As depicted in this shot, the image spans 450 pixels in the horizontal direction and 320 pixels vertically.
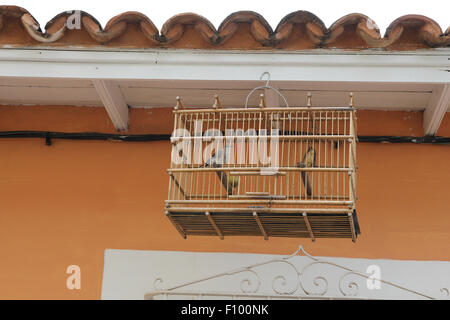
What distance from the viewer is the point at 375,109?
4.45 m

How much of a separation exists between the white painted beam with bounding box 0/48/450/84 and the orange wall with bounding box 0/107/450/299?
0.62 metres

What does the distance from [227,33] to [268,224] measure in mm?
1015

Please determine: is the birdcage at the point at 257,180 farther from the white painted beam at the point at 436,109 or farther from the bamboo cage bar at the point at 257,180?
the white painted beam at the point at 436,109

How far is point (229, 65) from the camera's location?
3908 mm

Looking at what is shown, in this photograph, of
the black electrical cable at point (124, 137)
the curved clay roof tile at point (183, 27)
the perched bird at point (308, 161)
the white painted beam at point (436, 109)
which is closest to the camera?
the perched bird at point (308, 161)

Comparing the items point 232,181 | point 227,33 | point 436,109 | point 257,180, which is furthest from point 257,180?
point 436,109

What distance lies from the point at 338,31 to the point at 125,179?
1.49 meters

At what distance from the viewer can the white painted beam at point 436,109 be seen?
13.3 ft

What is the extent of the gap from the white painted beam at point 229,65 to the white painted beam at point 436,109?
26 centimetres
